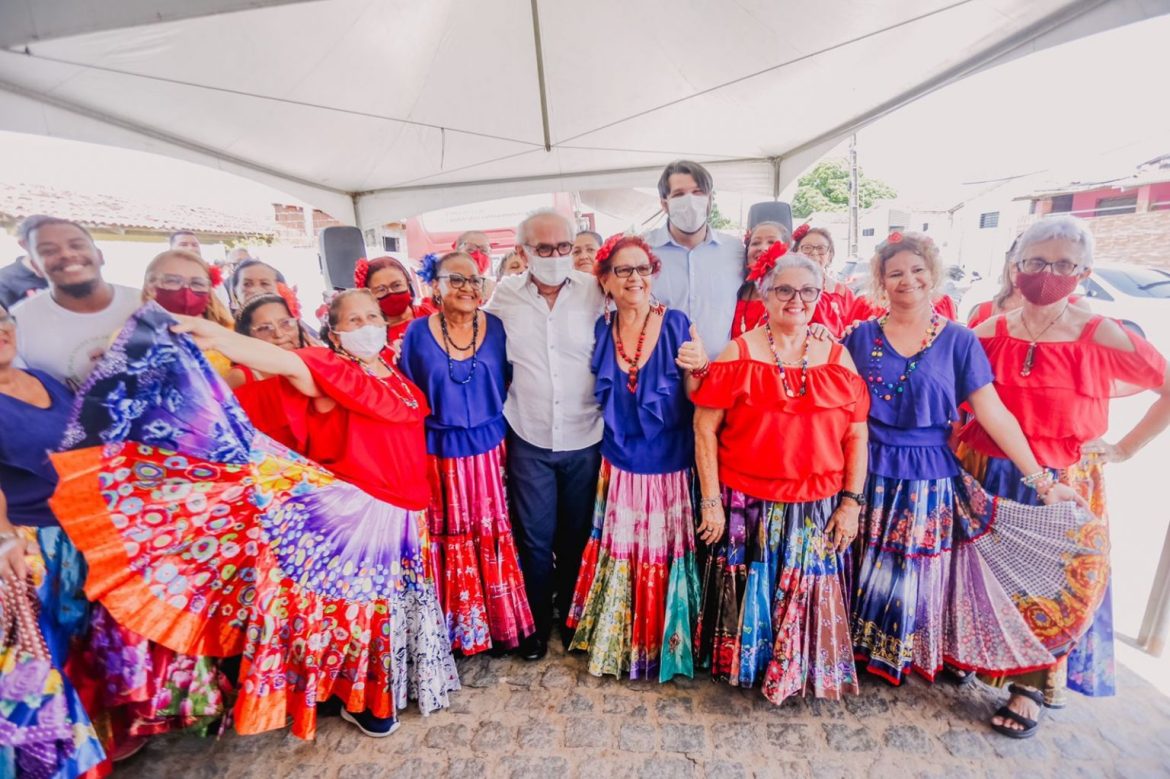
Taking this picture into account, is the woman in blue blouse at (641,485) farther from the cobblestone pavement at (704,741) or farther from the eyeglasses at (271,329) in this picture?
the eyeglasses at (271,329)

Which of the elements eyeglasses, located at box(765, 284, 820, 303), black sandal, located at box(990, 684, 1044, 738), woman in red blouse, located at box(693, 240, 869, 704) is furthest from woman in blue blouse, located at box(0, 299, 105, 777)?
black sandal, located at box(990, 684, 1044, 738)

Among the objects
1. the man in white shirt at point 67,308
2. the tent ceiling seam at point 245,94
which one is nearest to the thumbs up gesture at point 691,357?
the man in white shirt at point 67,308

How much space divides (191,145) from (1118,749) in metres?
6.84

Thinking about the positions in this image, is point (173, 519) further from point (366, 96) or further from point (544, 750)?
point (366, 96)

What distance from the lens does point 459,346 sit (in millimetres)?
2301

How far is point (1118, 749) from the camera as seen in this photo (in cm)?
201

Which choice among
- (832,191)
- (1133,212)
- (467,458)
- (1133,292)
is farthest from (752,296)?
(832,191)

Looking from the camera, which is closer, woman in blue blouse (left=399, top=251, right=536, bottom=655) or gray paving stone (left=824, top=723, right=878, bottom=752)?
gray paving stone (left=824, top=723, right=878, bottom=752)

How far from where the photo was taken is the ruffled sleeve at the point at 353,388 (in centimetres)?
186

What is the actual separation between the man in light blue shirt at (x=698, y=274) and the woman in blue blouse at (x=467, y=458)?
0.90 meters

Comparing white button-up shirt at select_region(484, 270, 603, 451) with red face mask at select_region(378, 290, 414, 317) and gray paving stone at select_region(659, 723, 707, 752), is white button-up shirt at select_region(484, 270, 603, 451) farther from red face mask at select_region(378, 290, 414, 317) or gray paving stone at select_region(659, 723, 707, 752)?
gray paving stone at select_region(659, 723, 707, 752)

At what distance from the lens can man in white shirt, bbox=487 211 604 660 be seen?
2.33m

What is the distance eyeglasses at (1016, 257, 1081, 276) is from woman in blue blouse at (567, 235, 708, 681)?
127 centimetres

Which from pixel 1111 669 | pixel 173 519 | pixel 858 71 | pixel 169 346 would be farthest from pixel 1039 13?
pixel 173 519
